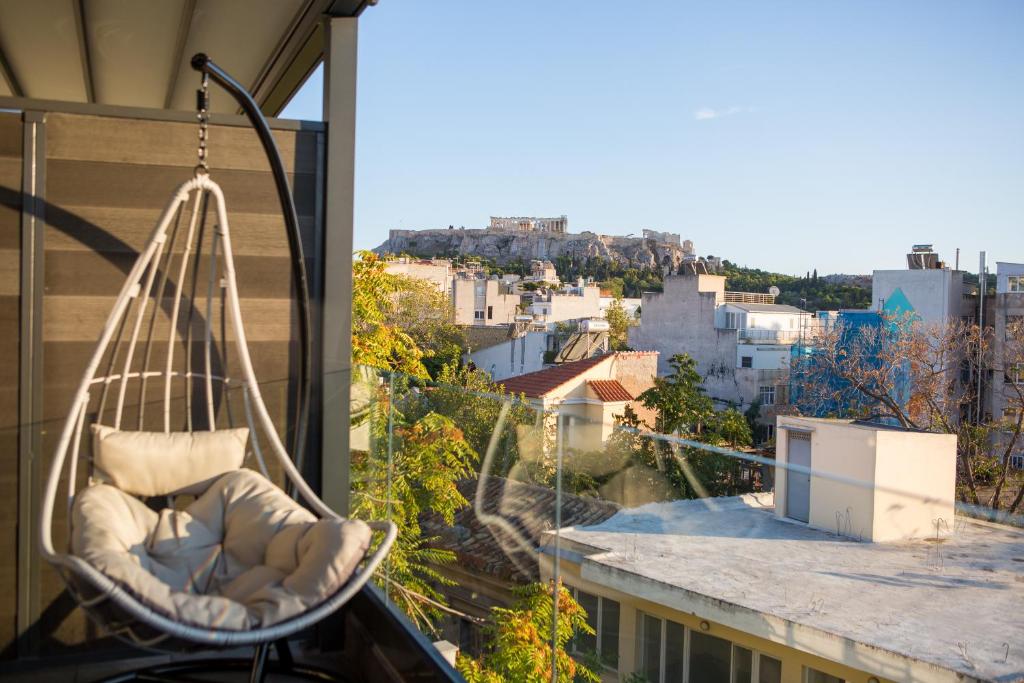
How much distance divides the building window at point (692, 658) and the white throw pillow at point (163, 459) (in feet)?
3.72

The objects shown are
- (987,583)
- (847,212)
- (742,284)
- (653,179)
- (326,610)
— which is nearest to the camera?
(326,610)

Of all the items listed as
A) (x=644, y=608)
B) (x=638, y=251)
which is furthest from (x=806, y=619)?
(x=638, y=251)

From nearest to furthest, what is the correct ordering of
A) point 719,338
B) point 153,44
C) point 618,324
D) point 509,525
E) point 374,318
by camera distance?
1. point 509,525
2. point 153,44
3. point 374,318
4. point 719,338
5. point 618,324

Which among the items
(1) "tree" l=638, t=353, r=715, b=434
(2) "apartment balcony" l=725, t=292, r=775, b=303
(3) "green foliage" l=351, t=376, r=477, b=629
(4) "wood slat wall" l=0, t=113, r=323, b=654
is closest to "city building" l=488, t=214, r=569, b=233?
(2) "apartment balcony" l=725, t=292, r=775, b=303

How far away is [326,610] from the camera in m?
1.79

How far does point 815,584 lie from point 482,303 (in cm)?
3458

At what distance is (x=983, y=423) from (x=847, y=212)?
108ft

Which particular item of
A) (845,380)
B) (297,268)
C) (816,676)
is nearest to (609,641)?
(816,676)

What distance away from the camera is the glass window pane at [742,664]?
7.34 feet

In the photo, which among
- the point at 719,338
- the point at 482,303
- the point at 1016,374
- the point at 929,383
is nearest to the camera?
the point at 1016,374

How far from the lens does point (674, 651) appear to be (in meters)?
2.28

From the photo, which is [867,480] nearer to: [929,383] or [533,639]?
[533,639]

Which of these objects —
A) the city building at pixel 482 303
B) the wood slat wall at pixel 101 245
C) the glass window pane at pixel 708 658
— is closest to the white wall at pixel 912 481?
the glass window pane at pixel 708 658

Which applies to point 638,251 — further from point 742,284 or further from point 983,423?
point 983,423
